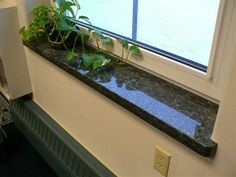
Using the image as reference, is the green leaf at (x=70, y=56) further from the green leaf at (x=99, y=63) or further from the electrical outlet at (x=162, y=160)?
the electrical outlet at (x=162, y=160)

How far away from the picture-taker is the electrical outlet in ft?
2.64

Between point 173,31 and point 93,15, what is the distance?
0.44 m

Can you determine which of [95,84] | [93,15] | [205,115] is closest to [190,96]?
[205,115]

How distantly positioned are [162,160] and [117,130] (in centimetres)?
22

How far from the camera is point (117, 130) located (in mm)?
972

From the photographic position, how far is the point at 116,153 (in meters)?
1.04

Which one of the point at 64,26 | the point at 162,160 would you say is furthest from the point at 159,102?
the point at 64,26

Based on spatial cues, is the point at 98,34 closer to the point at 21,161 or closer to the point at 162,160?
the point at 162,160

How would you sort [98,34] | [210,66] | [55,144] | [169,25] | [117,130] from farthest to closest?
1. [55,144]
2. [98,34]
3. [117,130]
4. [169,25]
5. [210,66]

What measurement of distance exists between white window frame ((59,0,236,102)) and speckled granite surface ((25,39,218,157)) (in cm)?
3

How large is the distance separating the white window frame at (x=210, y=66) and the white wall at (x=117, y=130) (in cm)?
16

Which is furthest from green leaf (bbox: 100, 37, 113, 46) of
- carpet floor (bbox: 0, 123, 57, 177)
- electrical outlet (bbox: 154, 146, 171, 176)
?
carpet floor (bbox: 0, 123, 57, 177)

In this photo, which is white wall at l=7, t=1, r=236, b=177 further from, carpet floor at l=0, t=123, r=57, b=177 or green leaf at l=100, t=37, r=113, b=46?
carpet floor at l=0, t=123, r=57, b=177

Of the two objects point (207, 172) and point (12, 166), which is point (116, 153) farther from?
point (12, 166)
